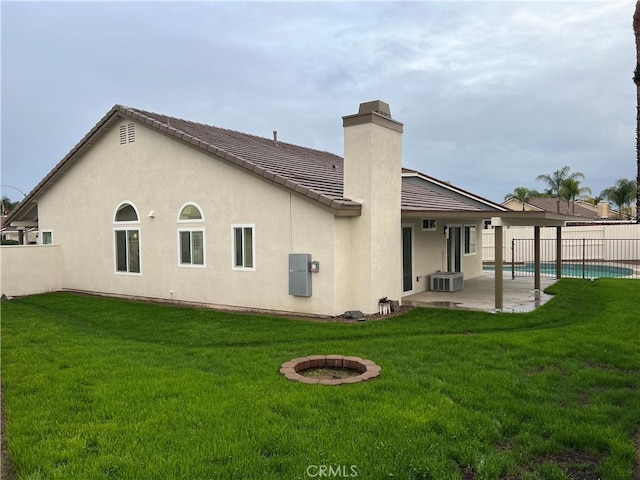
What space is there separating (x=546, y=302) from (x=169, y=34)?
12.6 m

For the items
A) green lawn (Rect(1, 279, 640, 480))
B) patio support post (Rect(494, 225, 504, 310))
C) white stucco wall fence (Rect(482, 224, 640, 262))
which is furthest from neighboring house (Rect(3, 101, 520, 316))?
white stucco wall fence (Rect(482, 224, 640, 262))

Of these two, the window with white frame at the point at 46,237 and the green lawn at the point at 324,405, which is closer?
the green lawn at the point at 324,405

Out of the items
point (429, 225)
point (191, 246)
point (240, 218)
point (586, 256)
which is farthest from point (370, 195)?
point (586, 256)

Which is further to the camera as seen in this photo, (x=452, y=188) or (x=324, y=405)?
(x=452, y=188)

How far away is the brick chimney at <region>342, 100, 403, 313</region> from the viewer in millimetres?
11609

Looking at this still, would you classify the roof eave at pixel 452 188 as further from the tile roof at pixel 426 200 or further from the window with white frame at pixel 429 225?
the window with white frame at pixel 429 225

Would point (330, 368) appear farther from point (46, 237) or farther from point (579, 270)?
point (579, 270)

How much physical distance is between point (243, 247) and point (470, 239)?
429 inches

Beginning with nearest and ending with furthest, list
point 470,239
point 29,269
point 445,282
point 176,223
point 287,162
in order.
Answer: point 176,223, point 287,162, point 445,282, point 29,269, point 470,239

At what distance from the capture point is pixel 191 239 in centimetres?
1391

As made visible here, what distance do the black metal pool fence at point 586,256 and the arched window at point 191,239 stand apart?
60.1 feet

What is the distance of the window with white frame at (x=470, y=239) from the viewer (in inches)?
772

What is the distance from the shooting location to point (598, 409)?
5.41m

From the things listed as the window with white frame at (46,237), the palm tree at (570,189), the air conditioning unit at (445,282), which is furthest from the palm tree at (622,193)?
the window with white frame at (46,237)
